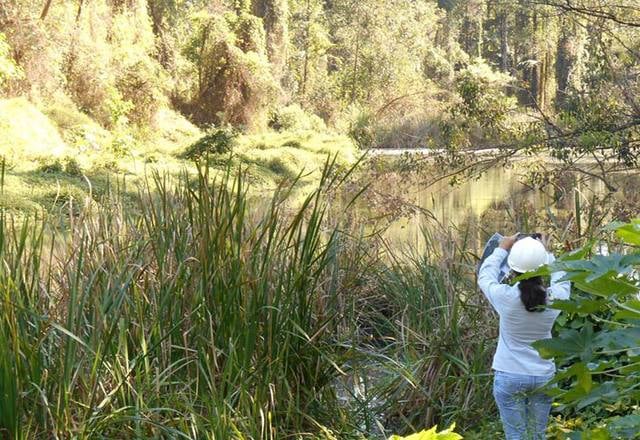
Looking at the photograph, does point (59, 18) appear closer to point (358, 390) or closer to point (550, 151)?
point (550, 151)

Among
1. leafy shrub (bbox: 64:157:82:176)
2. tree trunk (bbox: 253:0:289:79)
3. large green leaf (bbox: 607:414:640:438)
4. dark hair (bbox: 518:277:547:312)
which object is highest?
tree trunk (bbox: 253:0:289:79)

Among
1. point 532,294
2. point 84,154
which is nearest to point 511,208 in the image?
point 532,294

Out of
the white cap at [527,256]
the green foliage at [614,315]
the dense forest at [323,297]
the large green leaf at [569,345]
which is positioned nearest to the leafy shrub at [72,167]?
the dense forest at [323,297]

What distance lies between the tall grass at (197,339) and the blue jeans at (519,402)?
576mm

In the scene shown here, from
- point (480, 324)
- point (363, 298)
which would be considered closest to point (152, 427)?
point (480, 324)

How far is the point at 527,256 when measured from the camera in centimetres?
357

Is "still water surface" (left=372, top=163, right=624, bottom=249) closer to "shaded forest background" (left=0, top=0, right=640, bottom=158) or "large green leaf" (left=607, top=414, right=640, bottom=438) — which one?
"shaded forest background" (left=0, top=0, right=640, bottom=158)

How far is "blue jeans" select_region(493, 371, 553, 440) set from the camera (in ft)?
12.2

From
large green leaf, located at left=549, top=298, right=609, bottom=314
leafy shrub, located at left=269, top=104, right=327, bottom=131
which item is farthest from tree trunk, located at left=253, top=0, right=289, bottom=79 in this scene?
large green leaf, located at left=549, top=298, right=609, bottom=314

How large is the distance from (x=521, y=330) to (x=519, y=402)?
11.6 inches

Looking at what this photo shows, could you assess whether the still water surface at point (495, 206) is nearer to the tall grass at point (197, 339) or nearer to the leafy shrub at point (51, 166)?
the tall grass at point (197, 339)

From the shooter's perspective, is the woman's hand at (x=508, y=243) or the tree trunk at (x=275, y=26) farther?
the tree trunk at (x=275, y=26)

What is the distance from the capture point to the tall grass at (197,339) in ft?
10.3

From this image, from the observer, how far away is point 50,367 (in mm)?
3232
